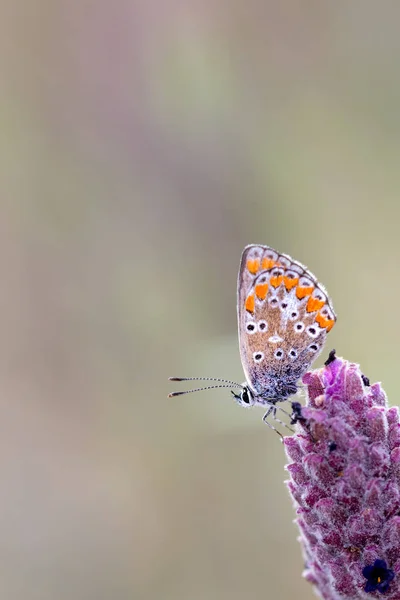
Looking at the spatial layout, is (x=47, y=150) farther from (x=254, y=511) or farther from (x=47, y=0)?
(x=254, y=511)

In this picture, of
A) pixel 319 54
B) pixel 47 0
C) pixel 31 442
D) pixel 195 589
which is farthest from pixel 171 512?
pixel 47 0

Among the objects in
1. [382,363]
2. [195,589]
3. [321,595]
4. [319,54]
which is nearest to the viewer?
[321,595]

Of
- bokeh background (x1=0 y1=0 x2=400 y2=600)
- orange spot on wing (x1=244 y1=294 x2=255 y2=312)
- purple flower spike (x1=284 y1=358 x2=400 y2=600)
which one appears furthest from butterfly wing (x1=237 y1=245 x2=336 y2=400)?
bokeh background (x1=0 y1=0 x2=400 y2=600)

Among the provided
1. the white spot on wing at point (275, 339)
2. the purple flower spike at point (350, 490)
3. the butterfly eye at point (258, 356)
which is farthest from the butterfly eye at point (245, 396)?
the purple flower spike at point (350, 490)

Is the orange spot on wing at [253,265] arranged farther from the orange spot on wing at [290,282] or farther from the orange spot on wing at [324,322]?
the orange spot on wing at [324,322]

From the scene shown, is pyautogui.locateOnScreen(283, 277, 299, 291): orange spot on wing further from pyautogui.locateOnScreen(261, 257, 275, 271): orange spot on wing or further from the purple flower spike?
the purple flower spike

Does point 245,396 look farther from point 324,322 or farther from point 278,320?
point 324,322

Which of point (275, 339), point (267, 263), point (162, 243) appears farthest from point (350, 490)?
point (162, 243)
